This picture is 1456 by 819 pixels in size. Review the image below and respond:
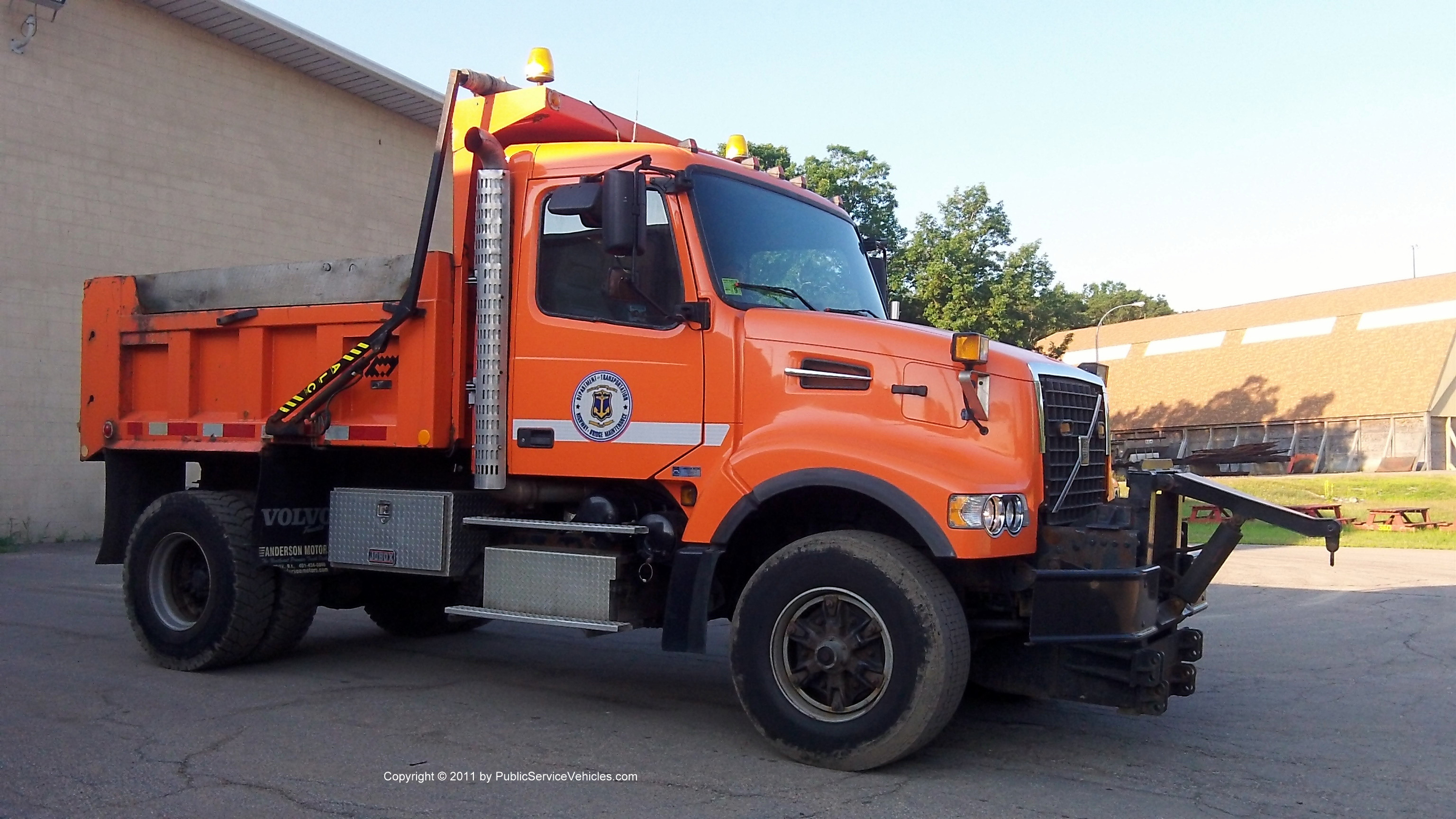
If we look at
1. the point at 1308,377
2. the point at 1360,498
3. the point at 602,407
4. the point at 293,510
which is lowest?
the point at 1360,498

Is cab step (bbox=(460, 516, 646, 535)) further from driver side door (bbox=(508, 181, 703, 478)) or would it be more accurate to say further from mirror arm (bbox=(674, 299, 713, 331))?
mirror arm (bbox=(674, 299, 713, 331))

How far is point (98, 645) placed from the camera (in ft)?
27.8

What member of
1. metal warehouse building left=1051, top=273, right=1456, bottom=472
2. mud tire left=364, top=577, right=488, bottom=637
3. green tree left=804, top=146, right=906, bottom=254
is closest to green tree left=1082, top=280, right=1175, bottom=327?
metal warehouse building left=1051, top=273, right=1456, bottom=472

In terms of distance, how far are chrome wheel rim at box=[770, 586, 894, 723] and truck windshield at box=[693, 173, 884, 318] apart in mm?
1570

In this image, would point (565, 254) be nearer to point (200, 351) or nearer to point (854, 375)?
point (854, 375)

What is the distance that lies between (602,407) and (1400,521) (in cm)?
2221

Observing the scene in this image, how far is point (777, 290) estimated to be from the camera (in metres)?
6.19

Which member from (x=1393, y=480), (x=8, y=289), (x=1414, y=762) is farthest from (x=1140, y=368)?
(x=1414, y=762)

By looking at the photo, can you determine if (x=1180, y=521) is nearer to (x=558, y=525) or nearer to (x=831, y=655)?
(x=831, y=655)

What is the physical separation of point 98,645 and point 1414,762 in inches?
330

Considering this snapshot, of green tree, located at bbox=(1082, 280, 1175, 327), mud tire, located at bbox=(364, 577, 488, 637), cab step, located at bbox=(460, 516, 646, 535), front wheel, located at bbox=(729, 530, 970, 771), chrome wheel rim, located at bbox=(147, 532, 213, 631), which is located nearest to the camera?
front wheel, located at bbox=(729, 530, 970, 771)

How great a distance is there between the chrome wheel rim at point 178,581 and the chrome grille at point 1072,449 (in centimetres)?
548

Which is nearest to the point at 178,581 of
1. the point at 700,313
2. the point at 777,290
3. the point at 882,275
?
the point at 700,313

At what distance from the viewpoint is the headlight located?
16.9 feet
